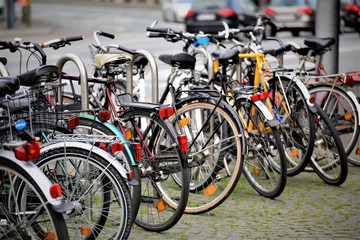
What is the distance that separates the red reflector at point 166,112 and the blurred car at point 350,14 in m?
24.5

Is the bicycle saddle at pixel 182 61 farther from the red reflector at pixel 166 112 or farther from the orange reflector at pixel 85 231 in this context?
the orange reflector at pixel 85 231

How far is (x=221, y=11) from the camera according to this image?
29.7 metres

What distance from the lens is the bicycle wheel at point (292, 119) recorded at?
27.5ft

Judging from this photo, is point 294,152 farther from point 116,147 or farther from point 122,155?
point 116,147

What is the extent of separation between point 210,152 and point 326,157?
4.45ft

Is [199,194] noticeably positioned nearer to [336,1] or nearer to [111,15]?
[336,1]

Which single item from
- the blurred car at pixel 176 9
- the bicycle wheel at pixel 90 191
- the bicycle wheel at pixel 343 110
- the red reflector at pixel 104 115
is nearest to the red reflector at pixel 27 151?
the bicycle wheel at pixel 90 191

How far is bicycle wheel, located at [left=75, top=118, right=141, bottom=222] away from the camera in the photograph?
20.6 feet

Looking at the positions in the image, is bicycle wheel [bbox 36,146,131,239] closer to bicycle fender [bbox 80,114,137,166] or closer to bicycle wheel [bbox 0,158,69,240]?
bicycle wheel [bbox 0,158,69,240]

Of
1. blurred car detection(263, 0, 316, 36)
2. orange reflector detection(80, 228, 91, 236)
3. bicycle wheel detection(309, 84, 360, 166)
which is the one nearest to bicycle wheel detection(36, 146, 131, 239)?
orange reflector detection(80, 228, 91, 236)

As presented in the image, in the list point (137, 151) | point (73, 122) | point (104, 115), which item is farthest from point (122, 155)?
point (73, 122)

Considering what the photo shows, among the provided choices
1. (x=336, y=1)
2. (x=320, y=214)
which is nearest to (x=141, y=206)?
(x=320, y=214)

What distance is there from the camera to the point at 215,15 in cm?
2955

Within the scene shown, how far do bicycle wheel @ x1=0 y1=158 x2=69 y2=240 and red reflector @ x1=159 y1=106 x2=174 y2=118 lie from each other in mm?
1517
